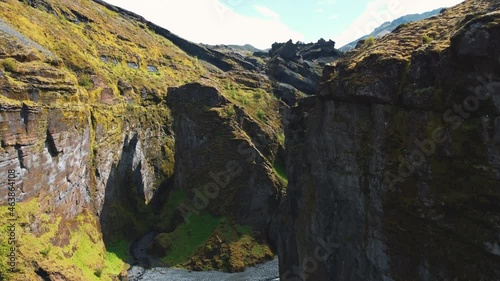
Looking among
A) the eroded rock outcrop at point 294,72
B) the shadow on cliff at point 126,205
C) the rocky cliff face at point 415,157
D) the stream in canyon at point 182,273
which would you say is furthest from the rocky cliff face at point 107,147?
the rocky cliff face at point 415,157

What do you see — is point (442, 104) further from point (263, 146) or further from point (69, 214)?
point (263, 146)

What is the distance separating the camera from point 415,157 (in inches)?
707

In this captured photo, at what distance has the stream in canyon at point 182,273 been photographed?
175 feet

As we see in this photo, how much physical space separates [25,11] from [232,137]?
1797 inches

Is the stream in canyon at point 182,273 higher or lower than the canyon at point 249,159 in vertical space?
lower

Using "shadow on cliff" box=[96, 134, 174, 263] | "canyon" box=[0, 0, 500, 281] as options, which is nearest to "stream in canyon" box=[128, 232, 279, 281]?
"canyon" box=[0, 0, 500, 281]

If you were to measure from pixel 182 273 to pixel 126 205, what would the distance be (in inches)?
668

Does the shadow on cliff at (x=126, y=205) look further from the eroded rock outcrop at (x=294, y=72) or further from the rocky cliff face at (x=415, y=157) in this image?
the eroded rock outcrop at (x=294, y=72)

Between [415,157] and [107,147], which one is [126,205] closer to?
[107,147]

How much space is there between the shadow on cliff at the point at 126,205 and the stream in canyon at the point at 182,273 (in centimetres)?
230

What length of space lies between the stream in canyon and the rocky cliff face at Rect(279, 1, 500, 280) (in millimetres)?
29876

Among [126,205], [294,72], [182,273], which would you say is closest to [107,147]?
[126,205]

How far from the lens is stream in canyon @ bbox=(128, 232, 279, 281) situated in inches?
2105

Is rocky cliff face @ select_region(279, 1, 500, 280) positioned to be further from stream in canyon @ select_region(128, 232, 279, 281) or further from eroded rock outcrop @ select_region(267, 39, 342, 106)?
eroded rock outcrop @ select_region(267, 39, 342, 106)
